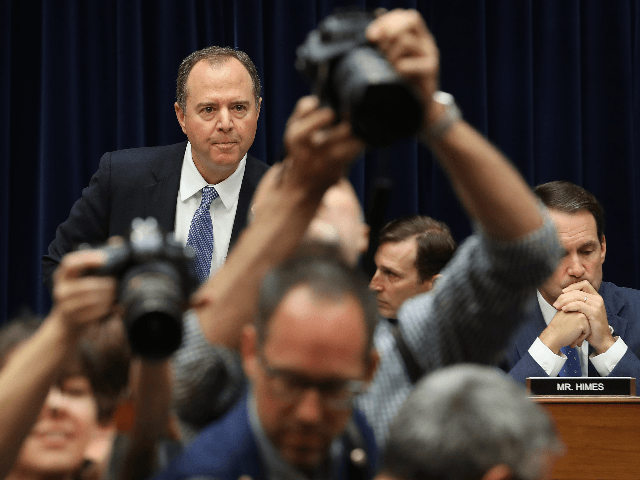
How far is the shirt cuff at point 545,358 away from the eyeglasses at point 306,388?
1436 millimetres

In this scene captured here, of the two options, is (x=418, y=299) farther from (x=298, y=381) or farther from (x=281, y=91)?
(x=281, y=91)

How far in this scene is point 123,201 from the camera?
231 cm

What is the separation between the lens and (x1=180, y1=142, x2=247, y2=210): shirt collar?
2.31 meters

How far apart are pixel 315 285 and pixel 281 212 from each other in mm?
117

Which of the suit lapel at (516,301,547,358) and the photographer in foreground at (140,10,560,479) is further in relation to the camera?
the suit lapel at (516,301,547,358)

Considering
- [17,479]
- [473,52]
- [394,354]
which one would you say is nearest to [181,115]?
[473,52]

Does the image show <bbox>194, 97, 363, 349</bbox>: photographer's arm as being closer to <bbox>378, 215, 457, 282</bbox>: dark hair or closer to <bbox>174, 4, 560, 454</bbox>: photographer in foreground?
<bbox>174, 4, 560, 454</bbox>: photographer in foreground

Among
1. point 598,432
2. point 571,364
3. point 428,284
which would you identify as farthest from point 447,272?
point 571,364

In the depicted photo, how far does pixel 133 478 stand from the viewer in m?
0.87

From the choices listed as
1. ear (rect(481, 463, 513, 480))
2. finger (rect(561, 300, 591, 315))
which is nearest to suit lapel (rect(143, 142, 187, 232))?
finger (rect(561, 300, 591, 315))

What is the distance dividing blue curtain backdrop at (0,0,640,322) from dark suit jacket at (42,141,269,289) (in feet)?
2.51

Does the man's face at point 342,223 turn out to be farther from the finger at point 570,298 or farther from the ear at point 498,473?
the finger at point 570,298

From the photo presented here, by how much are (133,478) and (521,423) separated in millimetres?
408

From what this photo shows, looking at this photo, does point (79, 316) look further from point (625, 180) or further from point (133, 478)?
point (625, 180)
